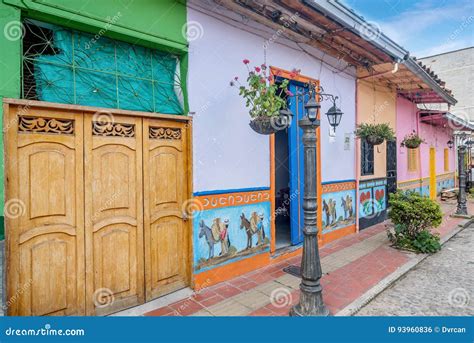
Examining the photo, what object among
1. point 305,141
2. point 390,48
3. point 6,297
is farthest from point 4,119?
point 390,48

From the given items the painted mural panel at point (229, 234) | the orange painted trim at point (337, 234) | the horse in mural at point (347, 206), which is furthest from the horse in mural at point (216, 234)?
the horse in mural at point (347, 206)

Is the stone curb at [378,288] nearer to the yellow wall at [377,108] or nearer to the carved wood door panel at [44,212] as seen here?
the yellow wall at [377,108]

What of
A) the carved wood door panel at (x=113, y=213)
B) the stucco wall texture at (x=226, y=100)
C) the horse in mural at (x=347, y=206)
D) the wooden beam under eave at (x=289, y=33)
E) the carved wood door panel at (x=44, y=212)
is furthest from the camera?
the horse in mural at (x=347, y=206)

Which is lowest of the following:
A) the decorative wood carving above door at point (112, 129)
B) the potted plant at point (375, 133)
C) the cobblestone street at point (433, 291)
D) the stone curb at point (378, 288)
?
the cobblestone street at point (433, 291)

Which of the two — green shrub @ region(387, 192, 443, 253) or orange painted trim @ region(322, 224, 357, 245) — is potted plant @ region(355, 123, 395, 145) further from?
orange painted trim @ region(322, 224, 357, 245)

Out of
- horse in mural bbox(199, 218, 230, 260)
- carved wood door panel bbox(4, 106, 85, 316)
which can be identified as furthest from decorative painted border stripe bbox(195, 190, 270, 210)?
carved wood door panel bbox(4, 106, 85, 316)

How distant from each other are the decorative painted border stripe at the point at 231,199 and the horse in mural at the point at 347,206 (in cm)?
286

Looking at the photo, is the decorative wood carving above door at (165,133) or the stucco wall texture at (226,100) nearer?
the decorative wood carving above door at (165,133)

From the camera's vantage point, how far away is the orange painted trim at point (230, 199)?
13.6 ft

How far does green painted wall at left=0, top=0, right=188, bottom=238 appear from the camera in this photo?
2.60 m

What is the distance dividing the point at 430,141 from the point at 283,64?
11208 mm

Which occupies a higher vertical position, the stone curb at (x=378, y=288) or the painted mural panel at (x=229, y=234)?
the painted mural panel at (x=229, y=234)
